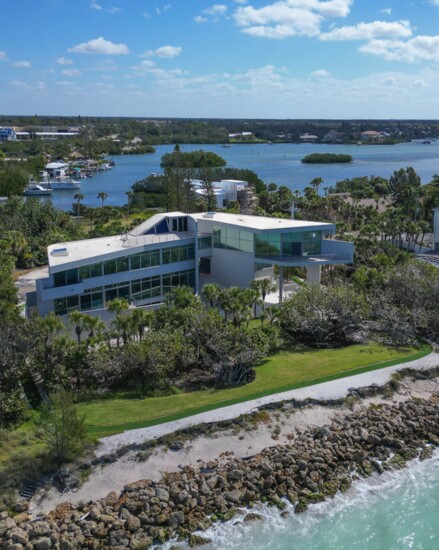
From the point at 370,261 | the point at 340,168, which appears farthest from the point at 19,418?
the point at 340,168

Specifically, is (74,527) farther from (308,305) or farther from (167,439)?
(308,305)

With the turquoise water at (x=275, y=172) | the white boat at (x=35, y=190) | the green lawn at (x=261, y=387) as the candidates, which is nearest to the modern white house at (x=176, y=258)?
the green lawn at (x=261, y=387)

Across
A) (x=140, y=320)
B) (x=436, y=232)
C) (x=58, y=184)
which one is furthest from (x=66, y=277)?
(x=58, y=184)

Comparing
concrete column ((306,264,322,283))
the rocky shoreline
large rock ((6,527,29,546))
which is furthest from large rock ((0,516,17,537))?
concrete column ((306,264,322,283))

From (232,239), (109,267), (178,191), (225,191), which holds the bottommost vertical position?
(109,267)

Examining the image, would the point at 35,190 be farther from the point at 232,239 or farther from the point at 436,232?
the point at 232,239

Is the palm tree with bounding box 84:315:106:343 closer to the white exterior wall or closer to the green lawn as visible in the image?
the green lawn
